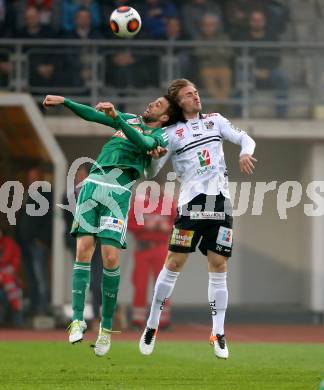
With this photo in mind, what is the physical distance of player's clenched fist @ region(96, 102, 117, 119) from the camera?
35.9 feet

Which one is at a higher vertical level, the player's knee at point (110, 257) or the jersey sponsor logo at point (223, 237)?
the jersey sponsor logo at point (223, 237)

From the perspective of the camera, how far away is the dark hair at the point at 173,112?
1180cm

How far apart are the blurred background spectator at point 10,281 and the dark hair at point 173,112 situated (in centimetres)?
841

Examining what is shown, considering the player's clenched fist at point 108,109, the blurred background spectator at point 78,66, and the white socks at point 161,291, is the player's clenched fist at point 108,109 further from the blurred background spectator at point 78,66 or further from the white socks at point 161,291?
the blurred background spectator at point 78,66

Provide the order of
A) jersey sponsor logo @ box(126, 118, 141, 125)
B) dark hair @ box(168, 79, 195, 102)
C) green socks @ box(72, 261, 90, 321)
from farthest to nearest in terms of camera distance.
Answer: dark hair @ box(168, 79, 195, 102), jersey sponsor logo @ box(126, 118, 141, 125), green socks @ box(72, 261, 90, 321)

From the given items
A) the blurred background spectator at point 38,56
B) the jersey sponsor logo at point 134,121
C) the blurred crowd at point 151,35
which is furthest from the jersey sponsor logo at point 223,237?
the blurred background spectator at point 38,56

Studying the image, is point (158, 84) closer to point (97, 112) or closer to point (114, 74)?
point (114, 74)

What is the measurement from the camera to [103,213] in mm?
11359

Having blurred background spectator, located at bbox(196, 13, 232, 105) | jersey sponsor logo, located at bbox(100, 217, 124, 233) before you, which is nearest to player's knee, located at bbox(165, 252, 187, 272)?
jersey sponsor logo, located at bbox(100, 217, 124, 233)

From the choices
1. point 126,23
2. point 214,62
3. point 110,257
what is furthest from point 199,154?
point 214,62

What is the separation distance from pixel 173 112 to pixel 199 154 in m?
0.47

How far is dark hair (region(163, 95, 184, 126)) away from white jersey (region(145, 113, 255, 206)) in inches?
2.2

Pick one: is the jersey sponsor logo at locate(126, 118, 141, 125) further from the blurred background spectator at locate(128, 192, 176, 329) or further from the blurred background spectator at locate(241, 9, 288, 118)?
the blurred background spectator at locate(241, 9, 288, 118)

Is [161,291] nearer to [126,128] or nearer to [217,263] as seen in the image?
[217,263]
